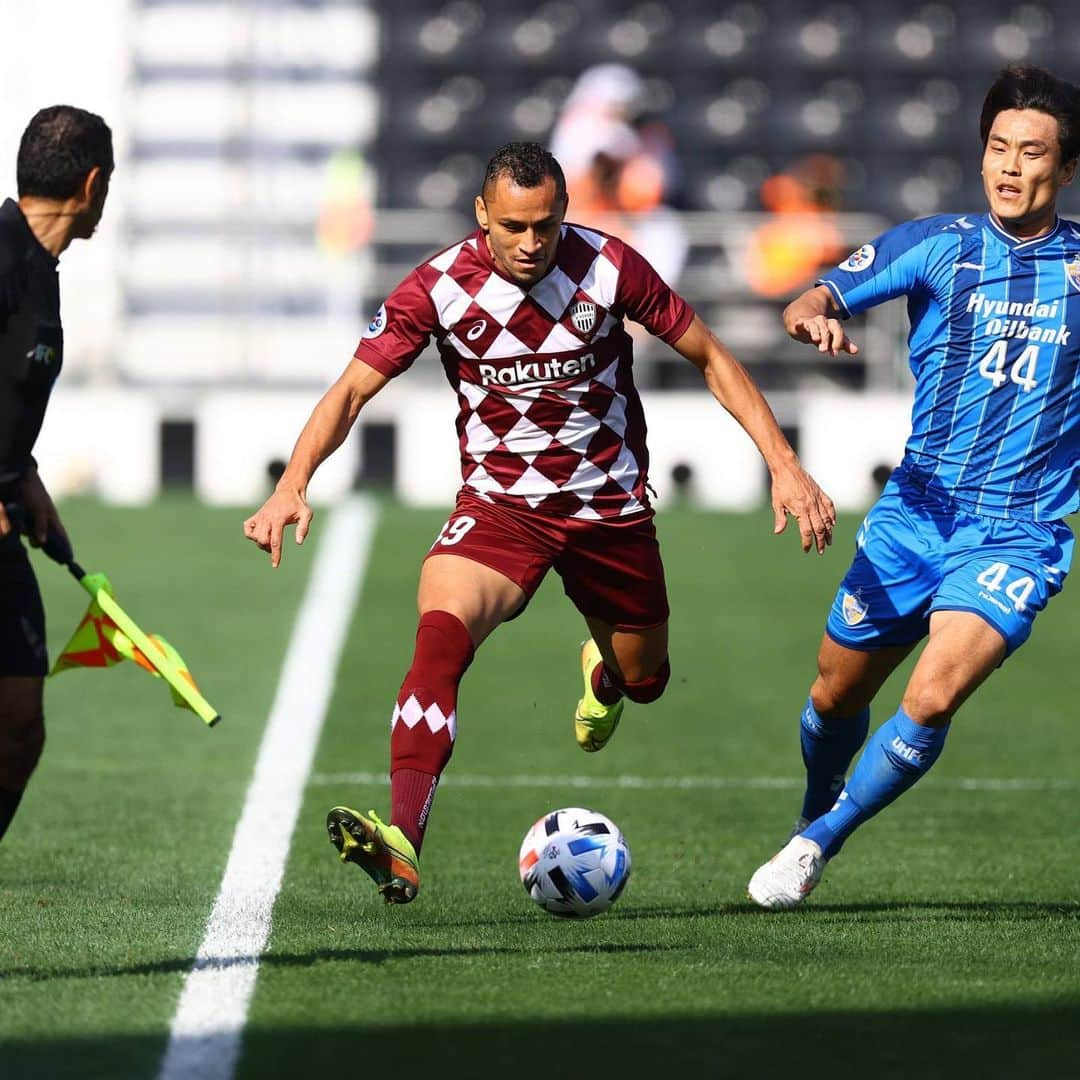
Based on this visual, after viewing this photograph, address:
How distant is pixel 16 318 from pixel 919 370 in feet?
9.20

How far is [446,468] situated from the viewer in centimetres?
1916

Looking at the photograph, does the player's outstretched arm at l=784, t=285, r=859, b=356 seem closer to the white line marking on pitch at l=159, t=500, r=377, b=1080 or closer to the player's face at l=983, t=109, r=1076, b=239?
the player's face at l=983, t=109, r=1076, b=239

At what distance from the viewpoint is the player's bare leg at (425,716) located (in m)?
6.07

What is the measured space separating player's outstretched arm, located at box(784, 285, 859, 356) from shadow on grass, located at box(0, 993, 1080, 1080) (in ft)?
6.72

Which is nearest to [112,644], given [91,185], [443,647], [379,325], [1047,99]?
[443,647]

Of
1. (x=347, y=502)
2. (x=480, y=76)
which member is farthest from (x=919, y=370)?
(x=480, y=76)

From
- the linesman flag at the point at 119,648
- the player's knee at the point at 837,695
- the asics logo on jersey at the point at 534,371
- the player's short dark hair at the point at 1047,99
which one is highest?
the player's short dark hair at the point at 1047,99

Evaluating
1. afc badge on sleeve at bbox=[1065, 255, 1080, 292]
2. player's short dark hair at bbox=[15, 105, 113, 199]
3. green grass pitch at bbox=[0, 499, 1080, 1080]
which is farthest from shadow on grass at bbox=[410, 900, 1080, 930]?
player's short dark hair at bbox=[15, 105, 113, 199]

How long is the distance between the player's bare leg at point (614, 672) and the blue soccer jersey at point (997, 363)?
1.24m

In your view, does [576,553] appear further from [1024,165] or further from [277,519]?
[1024,165]

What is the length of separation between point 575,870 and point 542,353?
1.51m

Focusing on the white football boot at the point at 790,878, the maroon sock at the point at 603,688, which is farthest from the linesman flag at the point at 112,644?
the maroon sock at the point at 603,688

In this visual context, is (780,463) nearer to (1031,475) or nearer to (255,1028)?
(1031,475)

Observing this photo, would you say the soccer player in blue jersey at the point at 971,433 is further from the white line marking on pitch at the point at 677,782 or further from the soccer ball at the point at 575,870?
the white line marking on pitch at the point at 677,782
